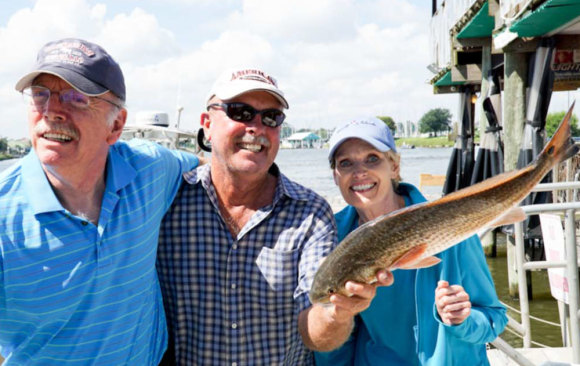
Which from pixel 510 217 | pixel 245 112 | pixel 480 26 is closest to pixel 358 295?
pixel 510 217

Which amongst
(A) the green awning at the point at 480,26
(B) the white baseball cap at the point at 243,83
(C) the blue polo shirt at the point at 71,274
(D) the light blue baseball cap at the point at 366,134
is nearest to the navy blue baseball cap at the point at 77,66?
(C) the blue polo shirt at the point at 71,274

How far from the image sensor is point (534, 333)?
10.0 m

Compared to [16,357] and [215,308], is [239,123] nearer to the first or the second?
[215,308]

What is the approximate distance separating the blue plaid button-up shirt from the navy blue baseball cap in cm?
97

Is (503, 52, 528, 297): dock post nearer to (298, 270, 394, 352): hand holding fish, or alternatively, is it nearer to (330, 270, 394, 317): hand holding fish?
(298, 270, 394, 352): hand holding fish

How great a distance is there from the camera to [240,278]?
3.13 m

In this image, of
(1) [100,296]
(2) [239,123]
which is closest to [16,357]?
(1) [100,296]

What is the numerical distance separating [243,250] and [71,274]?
3.34ft

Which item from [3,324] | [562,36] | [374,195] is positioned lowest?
[3,324]

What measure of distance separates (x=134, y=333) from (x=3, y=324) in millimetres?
632

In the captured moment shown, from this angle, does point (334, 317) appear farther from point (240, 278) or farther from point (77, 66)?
point (77, 66)

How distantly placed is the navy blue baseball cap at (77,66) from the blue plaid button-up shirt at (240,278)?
3.19 feet

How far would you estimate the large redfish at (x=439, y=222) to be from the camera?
2.27 m

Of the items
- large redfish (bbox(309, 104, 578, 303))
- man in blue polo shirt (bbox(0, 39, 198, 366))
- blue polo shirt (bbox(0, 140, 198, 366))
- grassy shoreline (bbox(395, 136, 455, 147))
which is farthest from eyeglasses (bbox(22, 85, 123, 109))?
grassy shoreline (bbox(395, 136, 455, 147))
